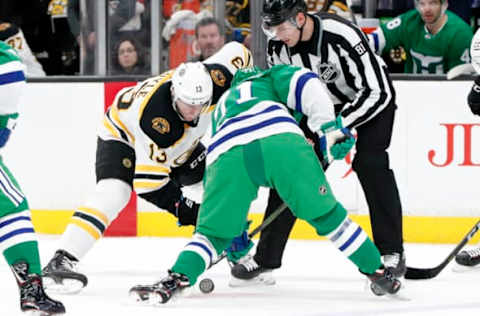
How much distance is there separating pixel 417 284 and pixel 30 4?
3148mm

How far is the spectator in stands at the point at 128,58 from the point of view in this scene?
230 inches

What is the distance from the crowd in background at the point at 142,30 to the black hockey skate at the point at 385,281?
7.08ft

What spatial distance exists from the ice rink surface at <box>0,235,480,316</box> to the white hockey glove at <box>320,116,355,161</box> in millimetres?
490

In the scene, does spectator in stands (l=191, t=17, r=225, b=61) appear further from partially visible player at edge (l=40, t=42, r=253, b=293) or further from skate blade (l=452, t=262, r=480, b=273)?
skate blade (l=452, t=262, r=480, b=273)

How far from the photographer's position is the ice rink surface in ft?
11.5

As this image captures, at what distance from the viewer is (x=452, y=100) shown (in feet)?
17.6

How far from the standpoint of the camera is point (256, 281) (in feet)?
13.5

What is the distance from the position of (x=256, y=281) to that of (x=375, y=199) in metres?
0.53

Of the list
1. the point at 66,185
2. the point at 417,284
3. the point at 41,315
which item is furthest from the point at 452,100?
the point at 41,315

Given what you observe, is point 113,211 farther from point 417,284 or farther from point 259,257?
point 417,284

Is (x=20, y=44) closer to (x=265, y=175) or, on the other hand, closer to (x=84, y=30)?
(x=84, y=30)

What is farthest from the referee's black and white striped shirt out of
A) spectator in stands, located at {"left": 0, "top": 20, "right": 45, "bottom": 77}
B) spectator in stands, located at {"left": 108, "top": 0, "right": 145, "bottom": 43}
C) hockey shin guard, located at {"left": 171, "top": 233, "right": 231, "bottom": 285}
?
spectator in stands, located at {"left": 0, "top": 20, "right": 45, "bottom": 77}

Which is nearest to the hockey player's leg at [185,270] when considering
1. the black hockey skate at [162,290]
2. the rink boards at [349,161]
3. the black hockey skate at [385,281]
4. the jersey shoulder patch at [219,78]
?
the black hockey skate at [162,290]

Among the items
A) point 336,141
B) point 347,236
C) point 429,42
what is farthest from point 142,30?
point 347,236
